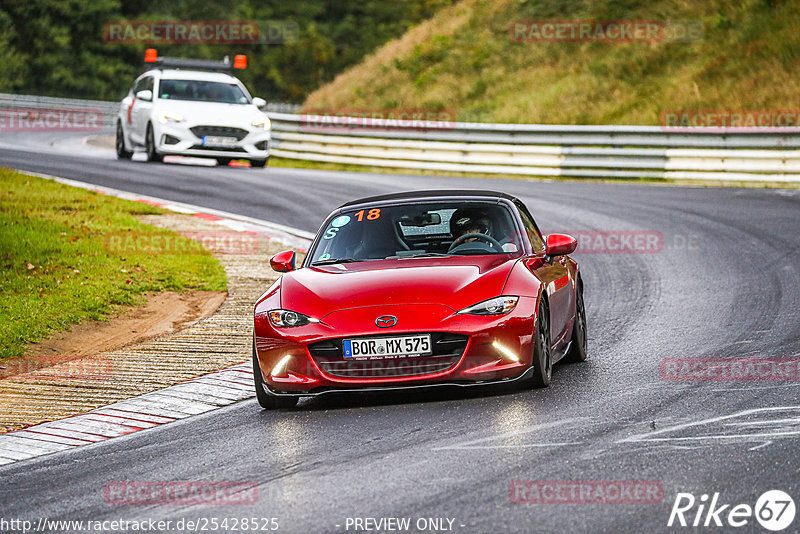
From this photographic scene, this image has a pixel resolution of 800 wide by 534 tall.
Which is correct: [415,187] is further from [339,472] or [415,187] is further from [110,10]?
[110,10]

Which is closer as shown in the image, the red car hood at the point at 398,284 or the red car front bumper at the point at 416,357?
the red car front bumper at the point at 416,357

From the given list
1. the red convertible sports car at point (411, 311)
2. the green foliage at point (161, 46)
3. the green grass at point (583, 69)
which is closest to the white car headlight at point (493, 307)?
the red convertible sports car at point (411, 311)

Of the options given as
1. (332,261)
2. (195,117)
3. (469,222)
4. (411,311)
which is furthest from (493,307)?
(195,117)

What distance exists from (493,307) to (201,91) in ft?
60.6

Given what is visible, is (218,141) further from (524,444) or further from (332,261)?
(524,444)

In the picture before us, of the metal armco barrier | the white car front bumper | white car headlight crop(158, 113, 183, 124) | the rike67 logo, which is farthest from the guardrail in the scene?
the rike67 logo

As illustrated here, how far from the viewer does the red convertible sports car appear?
820 centimetres

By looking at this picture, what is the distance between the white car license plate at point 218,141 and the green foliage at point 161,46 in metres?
40.4

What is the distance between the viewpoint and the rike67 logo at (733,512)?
5.37 metres

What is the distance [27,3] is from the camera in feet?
210

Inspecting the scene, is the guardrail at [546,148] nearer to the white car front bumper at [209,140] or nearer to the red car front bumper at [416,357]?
the white car front bumper at [209,140]

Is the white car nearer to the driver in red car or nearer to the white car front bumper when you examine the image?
the white car front bumper

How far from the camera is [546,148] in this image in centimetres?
2555

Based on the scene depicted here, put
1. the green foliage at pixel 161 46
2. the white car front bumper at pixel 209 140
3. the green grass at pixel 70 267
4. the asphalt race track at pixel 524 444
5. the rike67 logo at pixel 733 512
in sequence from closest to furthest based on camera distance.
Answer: the rike67 logo at pixel 733 512, the asphalt race track at pixel 524 444, the green grass at pixel 70 267, the white car front bumper at pixel 209 140, the green foliage at pixel 161 46
